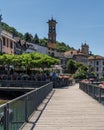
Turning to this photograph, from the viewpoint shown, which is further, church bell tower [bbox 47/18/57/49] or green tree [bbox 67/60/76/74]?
church bell tower [bbox 47/18/57/49]

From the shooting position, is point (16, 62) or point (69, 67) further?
point (69, 67)

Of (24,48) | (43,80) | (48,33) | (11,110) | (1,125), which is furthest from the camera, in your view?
(48,33)

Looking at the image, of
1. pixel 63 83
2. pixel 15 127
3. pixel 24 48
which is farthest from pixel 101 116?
pixel 24 48

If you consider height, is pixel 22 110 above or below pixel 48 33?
below

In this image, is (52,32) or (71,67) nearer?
(71,67)

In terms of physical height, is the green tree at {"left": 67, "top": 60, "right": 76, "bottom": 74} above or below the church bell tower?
below

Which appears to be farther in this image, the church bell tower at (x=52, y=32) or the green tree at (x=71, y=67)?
the church bell tower at (x=52, y=32)

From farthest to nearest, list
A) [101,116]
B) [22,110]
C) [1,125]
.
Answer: [101,116] < [22,110] < [1,125]

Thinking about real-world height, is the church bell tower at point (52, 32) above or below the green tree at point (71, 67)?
above

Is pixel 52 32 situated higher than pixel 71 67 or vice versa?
pixel 52 32

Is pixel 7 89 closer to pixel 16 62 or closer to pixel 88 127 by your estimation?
pixel 16 62

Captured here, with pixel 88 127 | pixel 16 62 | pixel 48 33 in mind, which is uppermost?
pixel 48 33

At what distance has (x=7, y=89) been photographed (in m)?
52.9

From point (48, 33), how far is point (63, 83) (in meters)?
114
